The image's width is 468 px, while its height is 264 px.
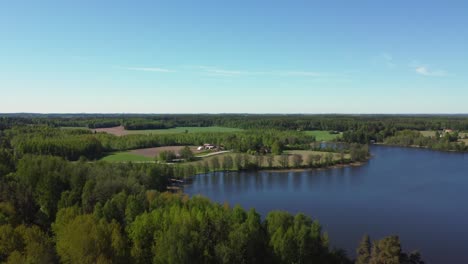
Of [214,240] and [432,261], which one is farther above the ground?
[214,240]

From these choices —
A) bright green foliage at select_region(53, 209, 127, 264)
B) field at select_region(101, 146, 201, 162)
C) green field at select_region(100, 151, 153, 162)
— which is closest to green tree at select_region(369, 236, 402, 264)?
bright green foliage at select_region(53, 209, 127, 264)

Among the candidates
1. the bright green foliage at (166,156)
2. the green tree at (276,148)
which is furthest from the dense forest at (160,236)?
the green tree at (276,148)

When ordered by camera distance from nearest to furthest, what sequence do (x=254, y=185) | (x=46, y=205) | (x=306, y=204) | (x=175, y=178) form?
(x=46, y=205) < (x=306, y=204) < (x=254, y=185) < (x=175, y=178)

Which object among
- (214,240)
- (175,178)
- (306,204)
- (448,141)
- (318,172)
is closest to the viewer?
(214,240)

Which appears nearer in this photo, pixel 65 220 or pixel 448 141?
pixel 65 220

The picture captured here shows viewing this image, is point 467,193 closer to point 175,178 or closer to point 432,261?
point 432,261

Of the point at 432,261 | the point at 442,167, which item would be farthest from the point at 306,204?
the point at 442,167

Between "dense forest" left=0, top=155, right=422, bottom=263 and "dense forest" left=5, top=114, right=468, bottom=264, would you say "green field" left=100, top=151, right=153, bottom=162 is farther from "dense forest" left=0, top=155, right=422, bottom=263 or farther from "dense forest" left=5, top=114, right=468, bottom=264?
"dense forest" left=0, top=155, right=422, bottom=263

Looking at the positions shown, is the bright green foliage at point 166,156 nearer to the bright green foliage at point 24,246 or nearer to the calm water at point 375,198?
the calm water at point 375,198

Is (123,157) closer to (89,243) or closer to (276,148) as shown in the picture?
(276,148)
